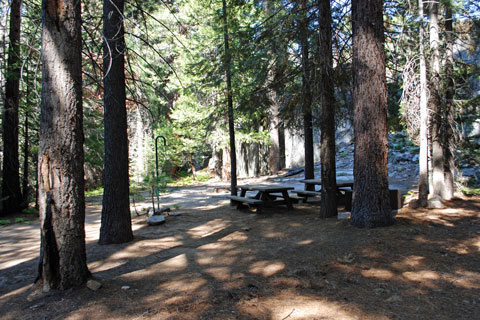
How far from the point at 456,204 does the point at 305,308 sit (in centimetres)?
683

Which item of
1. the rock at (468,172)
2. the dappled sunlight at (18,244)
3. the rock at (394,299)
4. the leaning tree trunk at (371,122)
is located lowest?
the dappled sunlight at (18,244)

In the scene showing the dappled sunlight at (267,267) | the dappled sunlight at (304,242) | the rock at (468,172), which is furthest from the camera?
the rock at (468,172)

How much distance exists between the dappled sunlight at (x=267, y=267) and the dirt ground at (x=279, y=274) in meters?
0.02

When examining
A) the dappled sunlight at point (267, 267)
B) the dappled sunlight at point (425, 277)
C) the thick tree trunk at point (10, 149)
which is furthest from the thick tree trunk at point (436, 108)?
the thick tree trunk at point (10, 149)

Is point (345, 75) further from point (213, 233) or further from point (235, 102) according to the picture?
point (213, 233)

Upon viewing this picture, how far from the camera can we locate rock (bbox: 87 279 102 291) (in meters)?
4.00

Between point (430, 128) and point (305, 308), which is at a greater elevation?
point (430, 128)

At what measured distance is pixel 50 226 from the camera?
388 centimetres

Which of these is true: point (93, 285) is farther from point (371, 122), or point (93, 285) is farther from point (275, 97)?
point (275, 97)

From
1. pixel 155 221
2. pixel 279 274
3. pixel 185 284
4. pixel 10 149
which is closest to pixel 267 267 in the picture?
pixel 279 274

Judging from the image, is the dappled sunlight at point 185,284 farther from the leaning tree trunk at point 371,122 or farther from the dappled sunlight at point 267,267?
the leaning tree trunk at point 371,122

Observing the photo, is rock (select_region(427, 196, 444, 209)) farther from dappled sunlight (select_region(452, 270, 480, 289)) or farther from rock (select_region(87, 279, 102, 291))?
rock (select_region(87, 279, 102, 291))

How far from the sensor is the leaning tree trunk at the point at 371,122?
19.8 feet

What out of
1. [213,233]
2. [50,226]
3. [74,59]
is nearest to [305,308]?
[50,226]
